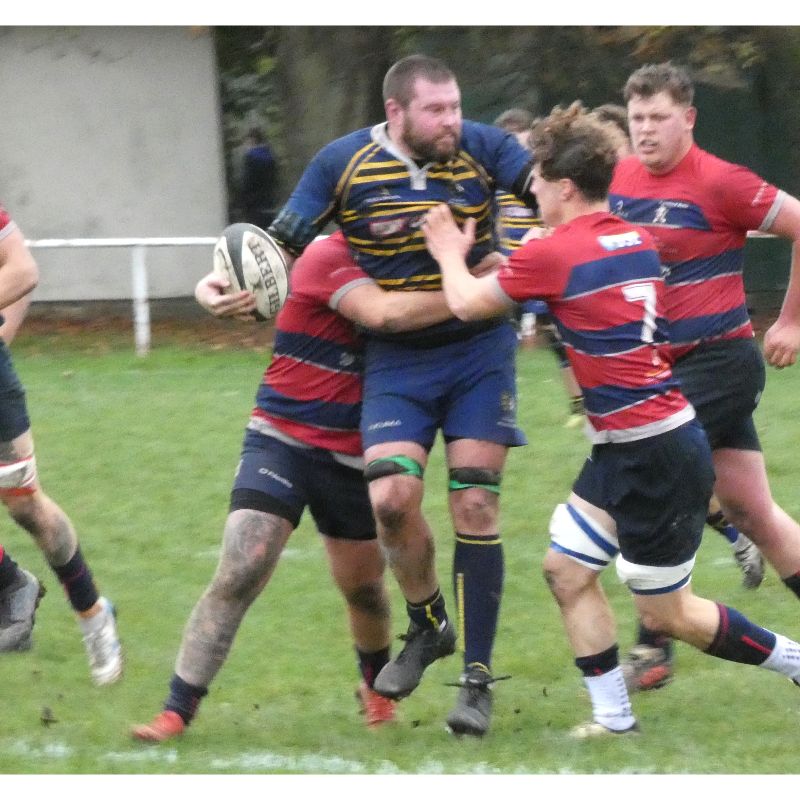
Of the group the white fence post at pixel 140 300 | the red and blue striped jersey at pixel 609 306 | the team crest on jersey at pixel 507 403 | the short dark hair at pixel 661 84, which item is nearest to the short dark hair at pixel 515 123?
the white fence post at pixel 140 300

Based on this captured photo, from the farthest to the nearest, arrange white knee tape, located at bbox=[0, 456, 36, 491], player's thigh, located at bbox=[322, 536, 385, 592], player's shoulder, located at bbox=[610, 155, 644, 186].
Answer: white knee tape, located at bbox=[0, 456, 36, 491] < player's shoulder, located at bbox=[610, 155, 644, 186] < player's thigh, located at bbox=[322, 536, 385, 592]

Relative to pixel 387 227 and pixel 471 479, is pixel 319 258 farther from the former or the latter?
pixel 471 479

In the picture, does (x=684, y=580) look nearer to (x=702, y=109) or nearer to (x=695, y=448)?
(x=695, y=448)

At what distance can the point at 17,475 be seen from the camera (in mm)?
5879

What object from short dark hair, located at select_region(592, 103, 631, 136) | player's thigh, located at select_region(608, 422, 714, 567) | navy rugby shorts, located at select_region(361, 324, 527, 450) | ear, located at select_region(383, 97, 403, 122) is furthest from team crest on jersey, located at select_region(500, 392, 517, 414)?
short dark hair, located at select_region(592, 103, 631, 136)

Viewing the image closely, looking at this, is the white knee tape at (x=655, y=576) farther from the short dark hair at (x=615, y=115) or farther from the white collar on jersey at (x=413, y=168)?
the short dark hair at (x=615, y=115)

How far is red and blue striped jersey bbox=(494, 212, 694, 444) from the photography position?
4.56m

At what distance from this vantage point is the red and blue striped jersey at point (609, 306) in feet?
15.0

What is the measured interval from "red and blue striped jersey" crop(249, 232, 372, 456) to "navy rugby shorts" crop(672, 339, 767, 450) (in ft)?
3.72

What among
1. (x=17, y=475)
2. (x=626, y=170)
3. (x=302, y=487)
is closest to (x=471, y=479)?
(x=302, y=487)

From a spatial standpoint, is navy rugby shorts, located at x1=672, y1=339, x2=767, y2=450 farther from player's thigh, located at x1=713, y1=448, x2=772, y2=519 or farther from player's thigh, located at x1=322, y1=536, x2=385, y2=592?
player's thigh, located at x1=322, y1=536, x2=385, y2=592

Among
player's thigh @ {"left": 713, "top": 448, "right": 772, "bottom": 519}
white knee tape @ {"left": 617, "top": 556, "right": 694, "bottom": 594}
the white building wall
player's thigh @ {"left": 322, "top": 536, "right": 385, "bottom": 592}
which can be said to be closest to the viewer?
white knee tape @ {"left": 617, "top": 556, "right": 694, "bottom": 594}

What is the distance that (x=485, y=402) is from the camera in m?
5.05

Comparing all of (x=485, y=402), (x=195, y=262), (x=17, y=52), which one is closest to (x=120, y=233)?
(x=195, y=262)
